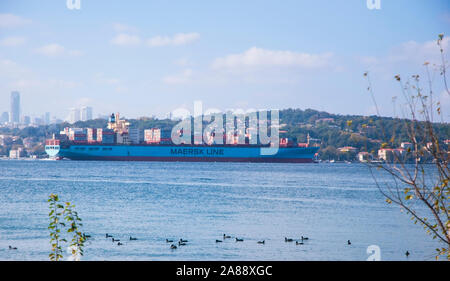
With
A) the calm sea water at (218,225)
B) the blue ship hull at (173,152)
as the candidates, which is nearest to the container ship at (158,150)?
the blue ship hull at (173,152)

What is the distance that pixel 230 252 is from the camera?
1305 centimetres

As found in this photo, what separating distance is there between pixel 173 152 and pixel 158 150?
7.70 ft

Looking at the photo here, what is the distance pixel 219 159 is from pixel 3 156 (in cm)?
7007

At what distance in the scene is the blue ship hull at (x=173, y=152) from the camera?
265 ft

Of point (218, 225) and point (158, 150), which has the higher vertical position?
point (158, 150)

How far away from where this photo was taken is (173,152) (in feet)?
269

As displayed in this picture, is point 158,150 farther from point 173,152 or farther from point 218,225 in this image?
point 218,225

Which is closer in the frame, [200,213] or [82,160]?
[200,213]

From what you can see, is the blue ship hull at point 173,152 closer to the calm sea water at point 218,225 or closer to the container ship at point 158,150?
the container ship at point 158,150

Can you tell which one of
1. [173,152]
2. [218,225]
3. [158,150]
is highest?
[158,150]

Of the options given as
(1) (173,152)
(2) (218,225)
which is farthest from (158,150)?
(2) (218,225)

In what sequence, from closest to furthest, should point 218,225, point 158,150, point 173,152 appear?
point 218,225
point 158,150
point 173,152
